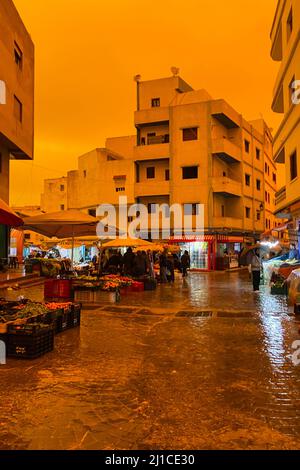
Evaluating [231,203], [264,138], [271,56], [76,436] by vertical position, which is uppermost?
[264,138]

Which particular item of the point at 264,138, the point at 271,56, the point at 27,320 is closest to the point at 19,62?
the point at 271,56

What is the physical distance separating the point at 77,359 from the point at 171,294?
981 centimetres

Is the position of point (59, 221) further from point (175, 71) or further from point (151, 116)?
point (175, 71)

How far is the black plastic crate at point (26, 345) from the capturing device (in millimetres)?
6473

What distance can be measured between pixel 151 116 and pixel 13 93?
2018 centimetres

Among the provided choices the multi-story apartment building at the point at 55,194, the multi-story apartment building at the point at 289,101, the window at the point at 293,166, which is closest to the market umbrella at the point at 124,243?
the multi-story apartment building at the point at 289,101

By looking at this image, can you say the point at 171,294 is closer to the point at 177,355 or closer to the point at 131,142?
the point at 177,355

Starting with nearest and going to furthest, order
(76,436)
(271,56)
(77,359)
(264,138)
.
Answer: (76,436) → (77,359) → (271,56) → (264,138)

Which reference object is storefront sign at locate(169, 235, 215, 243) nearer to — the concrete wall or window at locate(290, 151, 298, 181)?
the concrete wall

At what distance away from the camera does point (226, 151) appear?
126ft

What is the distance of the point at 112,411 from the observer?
14.6 feet

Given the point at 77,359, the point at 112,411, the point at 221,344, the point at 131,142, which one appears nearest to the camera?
the point at 112,411

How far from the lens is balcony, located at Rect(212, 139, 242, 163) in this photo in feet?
124

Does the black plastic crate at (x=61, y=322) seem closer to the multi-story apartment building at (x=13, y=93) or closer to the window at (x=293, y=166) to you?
the window at (x=293, y=166)
